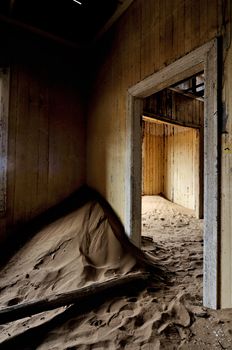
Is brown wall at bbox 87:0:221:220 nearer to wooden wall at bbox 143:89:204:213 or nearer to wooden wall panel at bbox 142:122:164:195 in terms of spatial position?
wooden wall at bbox 143:89:204:213

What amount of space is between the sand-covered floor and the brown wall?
2.37ft

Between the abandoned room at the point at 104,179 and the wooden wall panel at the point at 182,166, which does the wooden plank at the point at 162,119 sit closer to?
the abandoned room at the point at 104,179

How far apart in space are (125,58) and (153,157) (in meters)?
5.14

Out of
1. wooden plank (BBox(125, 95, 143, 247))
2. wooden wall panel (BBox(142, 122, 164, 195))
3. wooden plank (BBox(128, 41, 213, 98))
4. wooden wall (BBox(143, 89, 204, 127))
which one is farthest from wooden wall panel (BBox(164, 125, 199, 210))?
Answer: wooden plank (BBox(128, 41, 213, 98))

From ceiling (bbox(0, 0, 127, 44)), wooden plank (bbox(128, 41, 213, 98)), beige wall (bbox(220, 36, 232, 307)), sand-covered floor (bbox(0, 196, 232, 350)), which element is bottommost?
sand-covered floor (bbox(0, 196, 232, 350))

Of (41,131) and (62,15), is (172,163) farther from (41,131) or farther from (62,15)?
(62,15)

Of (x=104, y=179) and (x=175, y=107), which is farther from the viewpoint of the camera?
(x=175, y=107)

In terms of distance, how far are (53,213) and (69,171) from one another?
2.58 feet

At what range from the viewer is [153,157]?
7.91 meters

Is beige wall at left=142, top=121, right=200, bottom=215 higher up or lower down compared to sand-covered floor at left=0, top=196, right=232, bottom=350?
higher up

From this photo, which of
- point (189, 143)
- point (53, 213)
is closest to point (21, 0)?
point (53, 213)

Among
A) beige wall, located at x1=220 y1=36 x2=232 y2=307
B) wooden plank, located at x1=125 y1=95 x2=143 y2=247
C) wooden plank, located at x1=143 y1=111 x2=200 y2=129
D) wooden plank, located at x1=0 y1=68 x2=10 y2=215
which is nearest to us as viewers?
beige wall, located at x1=220 y1=36 x2=232 y2=307

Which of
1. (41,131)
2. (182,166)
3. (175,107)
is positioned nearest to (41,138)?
(41,131)

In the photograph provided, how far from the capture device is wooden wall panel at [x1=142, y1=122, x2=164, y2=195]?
7.75 m
